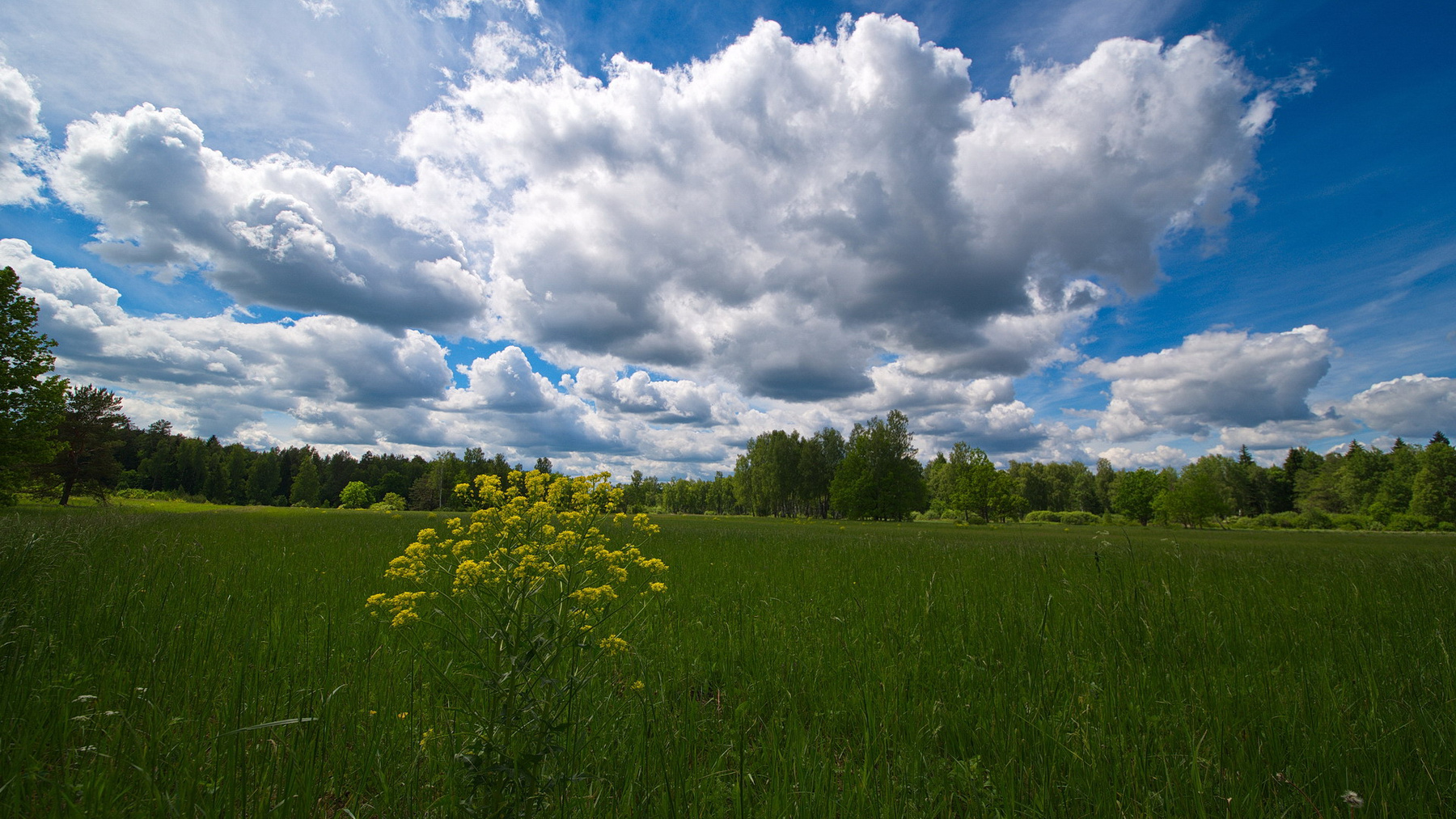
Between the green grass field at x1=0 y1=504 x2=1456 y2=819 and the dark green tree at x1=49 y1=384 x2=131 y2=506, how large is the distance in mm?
38161

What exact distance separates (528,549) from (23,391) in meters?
29.0

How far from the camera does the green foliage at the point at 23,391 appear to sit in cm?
1770

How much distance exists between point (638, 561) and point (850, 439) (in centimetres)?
7431

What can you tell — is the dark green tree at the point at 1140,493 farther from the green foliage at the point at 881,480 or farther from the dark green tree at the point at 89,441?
the dark green tree at the point at 89,441

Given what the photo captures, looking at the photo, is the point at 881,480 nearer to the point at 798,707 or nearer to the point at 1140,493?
the point at 1140,493

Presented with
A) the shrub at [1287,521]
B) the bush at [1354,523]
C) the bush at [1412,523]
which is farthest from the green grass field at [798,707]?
the bush at [1354,523]

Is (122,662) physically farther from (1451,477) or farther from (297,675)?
(1451,477)

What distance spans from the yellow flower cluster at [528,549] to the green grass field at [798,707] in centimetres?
53

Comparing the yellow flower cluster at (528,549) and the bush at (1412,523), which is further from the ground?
the yellow flower cluster at (528,549)

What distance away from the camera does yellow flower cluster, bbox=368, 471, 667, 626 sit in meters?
2.17

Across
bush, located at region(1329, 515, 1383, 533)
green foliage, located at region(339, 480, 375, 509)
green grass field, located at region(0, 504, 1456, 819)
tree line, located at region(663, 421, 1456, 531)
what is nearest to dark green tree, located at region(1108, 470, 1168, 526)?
tree line, located at region(663, 421, 1456, 531)

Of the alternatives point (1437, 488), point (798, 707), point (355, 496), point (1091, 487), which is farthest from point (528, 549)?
point (1091, 487)

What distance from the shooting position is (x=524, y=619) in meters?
2.23

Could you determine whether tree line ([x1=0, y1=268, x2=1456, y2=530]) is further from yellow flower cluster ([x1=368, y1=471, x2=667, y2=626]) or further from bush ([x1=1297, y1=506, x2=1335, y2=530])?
yellow flower cluster ([x1=368, y1=471, x2=667, y2=626])
